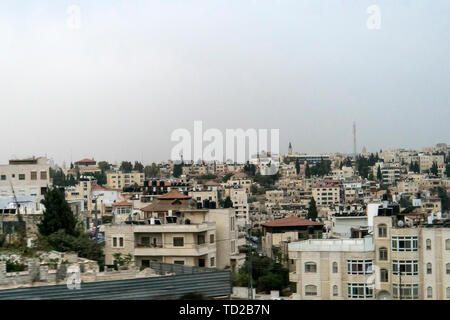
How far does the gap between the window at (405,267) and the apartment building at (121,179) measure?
17.3 meters

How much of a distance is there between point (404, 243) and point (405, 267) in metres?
0.17

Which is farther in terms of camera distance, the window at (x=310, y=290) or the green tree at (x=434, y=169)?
the green tree at (x=434, y=169)

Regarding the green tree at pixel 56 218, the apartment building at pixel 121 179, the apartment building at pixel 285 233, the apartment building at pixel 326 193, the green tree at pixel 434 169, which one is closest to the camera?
the green tree at pixel 56 218

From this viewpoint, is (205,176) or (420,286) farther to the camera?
(205,176)

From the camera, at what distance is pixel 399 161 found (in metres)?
28.3

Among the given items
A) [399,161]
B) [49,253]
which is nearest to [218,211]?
[49,253]

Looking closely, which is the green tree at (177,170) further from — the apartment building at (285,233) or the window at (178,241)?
the window at (178,241)

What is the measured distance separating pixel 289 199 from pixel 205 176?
8.66ft

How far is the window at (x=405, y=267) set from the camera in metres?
5.52

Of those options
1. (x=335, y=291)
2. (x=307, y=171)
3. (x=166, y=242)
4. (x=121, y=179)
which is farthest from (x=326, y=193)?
(x=335, y=291)

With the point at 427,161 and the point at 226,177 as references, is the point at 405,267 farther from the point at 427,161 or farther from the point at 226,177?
the point at 427,161

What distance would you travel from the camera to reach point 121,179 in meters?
24.0

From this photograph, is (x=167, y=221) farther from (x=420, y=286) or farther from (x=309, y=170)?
(x=309, y=170)

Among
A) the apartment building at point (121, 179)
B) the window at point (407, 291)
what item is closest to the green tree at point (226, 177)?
the apartment building at point (121, 179)
